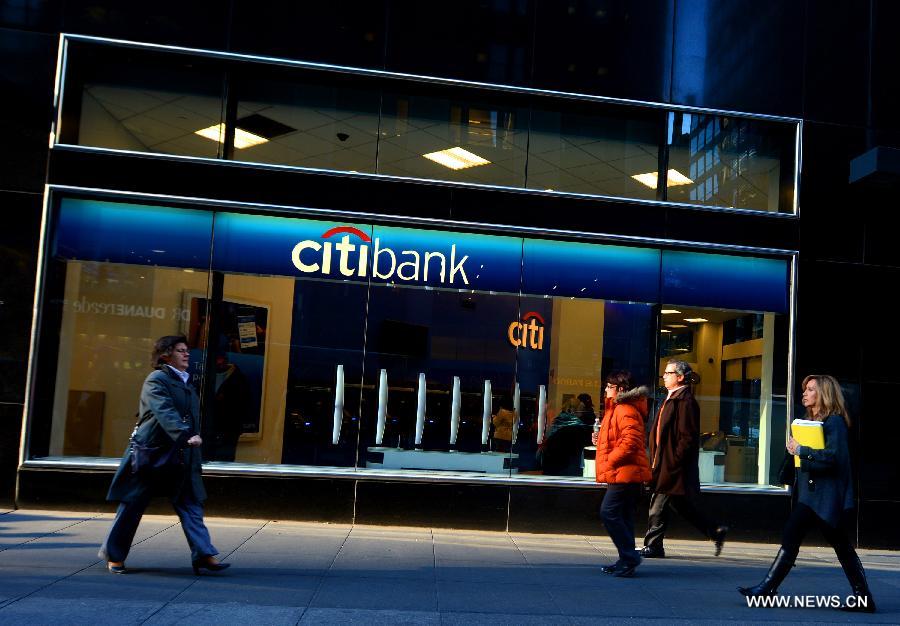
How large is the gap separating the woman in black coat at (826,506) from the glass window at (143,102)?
6507 mm

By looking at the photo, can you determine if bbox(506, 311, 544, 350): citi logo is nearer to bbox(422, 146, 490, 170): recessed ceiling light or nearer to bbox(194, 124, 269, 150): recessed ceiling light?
bbox(422, 146, 490, 170): recessed ceiling light

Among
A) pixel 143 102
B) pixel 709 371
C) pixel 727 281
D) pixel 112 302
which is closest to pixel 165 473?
pixel 112 302

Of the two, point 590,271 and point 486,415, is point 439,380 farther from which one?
point 590,271

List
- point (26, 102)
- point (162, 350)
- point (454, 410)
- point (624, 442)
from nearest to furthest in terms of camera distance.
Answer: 1. point (162, 350)
2. point (624, 442)
3. point (26, 102)
4. point (454, 410)

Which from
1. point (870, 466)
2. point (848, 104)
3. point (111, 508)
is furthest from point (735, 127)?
point (111, 508)

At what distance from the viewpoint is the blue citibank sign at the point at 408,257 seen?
9492mm

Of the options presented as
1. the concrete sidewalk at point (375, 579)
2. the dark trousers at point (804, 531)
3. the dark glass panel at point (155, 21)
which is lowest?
the concrete sidewalk at point (375, 579)

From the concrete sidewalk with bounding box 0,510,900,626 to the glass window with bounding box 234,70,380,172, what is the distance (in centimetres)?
379

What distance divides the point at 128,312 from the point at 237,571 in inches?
149

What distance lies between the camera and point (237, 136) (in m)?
9.73

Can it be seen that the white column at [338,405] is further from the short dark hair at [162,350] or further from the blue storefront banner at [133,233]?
the short dark hair at [162,350]

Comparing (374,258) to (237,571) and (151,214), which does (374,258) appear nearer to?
(151,214)

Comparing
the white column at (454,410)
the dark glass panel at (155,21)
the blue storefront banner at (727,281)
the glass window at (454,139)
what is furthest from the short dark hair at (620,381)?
the dark glass panel at (155,21)

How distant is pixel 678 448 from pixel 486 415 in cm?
238
